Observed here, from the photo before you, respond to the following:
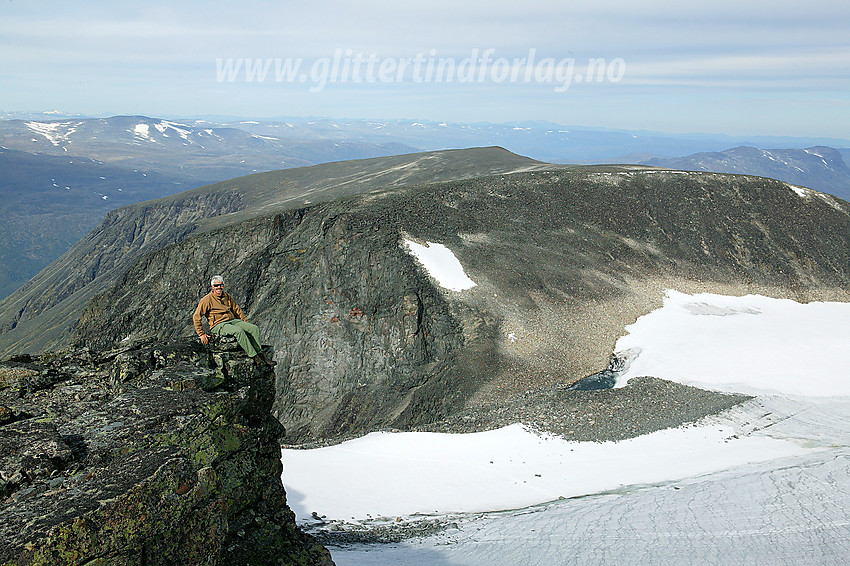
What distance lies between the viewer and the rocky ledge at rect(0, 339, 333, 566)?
724cm

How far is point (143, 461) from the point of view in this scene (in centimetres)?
823

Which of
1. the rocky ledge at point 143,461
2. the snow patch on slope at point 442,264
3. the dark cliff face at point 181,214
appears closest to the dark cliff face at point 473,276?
the snow patch on slope at point 442,264

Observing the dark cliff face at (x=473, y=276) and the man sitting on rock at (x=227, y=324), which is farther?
the dark cliff face at (x=473, y=276)

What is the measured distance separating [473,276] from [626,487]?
19937 millimetres

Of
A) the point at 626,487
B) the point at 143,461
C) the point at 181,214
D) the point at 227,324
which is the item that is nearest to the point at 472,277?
the point at 626,487

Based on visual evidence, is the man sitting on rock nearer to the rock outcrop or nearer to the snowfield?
the snowfield

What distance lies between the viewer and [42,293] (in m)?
126

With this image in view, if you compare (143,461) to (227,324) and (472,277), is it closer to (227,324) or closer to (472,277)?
(227,324)

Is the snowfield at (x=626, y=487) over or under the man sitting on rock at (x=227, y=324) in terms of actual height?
under

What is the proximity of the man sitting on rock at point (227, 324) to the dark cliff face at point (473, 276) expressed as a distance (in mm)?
17573

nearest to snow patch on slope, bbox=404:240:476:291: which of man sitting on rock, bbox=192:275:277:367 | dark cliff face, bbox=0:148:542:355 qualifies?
man sitting on rock, bbox=192:275:277:367

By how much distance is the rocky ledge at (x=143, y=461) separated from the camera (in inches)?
285

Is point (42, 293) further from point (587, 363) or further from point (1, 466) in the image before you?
point (1, 466)

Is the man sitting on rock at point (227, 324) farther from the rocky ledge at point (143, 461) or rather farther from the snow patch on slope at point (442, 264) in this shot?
the snow patch on slope at point (442, 264)
